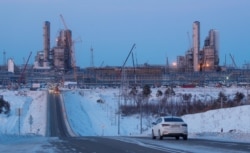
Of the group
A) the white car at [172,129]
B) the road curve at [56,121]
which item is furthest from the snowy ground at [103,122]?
the white car at [172,129]

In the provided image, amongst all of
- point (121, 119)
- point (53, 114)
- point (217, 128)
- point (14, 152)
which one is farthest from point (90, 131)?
point (14, 152)

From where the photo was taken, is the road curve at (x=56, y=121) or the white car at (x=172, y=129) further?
the road curve at (x=56, y=121)

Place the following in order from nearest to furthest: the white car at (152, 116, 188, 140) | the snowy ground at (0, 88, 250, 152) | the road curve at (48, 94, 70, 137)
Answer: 1. the white car at (152, 116, 188, 140)
2. the snowy ground at (0, 88, 250, 152)
3. the road curve at (48, 94, 70, 137)

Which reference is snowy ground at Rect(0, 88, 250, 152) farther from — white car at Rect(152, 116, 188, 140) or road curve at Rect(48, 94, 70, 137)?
white car at Rect(152, 116, 188, 140)

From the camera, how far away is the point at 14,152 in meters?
23.8

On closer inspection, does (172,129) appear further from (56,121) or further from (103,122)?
(103,122)

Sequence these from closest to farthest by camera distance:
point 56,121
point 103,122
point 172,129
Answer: point 172,129 < point 56,121 < point 103,122

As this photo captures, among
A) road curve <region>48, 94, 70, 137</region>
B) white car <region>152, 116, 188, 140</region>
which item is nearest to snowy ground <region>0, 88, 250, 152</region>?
road curve <region>48, 94, 70, 137</region>

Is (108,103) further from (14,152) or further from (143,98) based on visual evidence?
(14,152)

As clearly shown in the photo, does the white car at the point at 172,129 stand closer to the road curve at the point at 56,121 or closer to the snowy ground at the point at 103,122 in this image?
the snowy ground at the point at 103,122

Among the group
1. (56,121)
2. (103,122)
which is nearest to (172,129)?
(56,121)

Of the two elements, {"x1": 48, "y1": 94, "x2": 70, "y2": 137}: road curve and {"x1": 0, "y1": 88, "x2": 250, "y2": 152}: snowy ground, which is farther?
{"x1": 48, "y1": 94, "x2": 70, "y2": 137}: road curve

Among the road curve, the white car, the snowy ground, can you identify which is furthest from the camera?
the road curve

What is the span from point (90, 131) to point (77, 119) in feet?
38.9
